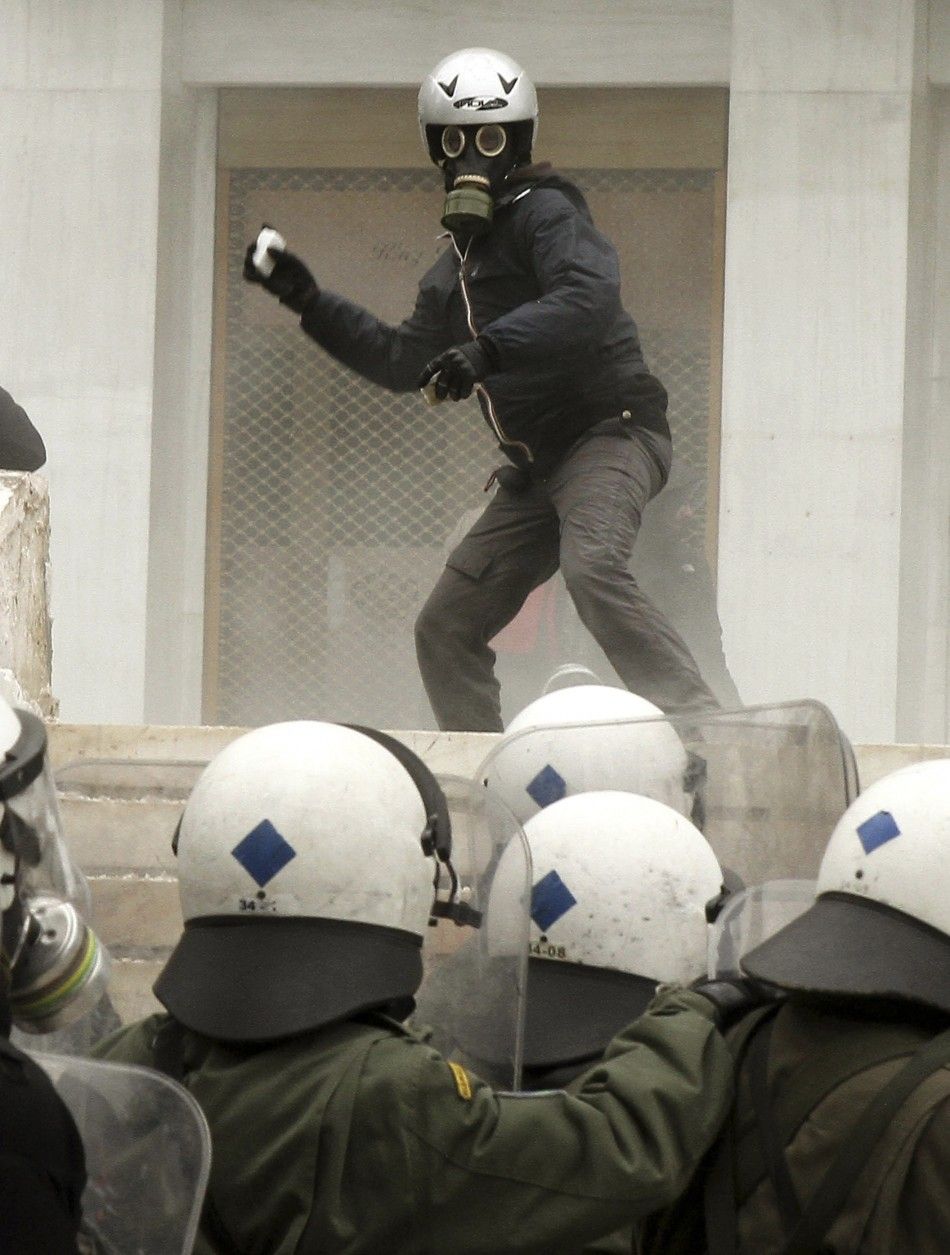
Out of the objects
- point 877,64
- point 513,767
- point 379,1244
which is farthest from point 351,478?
point 379,1244

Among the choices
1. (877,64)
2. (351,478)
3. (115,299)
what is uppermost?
(877,64)

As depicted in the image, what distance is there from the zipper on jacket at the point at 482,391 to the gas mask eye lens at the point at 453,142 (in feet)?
0.68

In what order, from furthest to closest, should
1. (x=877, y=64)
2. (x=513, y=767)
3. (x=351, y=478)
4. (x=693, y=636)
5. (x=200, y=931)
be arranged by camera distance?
(x=351, y=478), (x=877, y=64), (x=693, y=636), (x=513, y=767), (x=200, y=931)

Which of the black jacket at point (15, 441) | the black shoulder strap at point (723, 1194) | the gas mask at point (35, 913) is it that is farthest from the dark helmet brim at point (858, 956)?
the black jacket at point (15, 441)

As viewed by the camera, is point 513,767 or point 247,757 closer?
point 247,757

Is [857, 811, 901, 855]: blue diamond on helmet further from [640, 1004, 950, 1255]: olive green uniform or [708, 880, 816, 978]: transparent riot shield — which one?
[708, 880, 816, 978]: transparent riot shield

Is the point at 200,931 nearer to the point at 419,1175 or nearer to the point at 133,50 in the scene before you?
the point at 419,1175

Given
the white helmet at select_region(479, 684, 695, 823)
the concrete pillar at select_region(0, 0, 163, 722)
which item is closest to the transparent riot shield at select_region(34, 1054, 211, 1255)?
the white helmet at select_region(479, 684, 695, 823)

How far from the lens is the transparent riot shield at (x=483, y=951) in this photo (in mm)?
2699

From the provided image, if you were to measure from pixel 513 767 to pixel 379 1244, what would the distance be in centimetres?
137

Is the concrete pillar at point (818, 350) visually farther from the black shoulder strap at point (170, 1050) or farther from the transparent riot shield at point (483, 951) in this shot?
the black shoulder strap at point (170, 1050)

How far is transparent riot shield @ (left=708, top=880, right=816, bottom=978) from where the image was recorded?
279 centimetres

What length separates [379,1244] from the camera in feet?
7.24

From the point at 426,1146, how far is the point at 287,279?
3.64 metres
